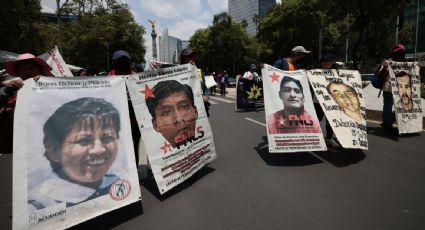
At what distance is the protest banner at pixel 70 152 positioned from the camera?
2936mm

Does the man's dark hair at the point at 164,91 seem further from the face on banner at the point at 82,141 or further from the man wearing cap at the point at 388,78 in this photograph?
the man wearing cap at the point at 388,78

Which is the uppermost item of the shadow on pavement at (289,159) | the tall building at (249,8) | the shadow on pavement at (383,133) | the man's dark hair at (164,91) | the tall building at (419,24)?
the tall building at (249,8)

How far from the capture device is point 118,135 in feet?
12.0

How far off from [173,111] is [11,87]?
1.81 meters

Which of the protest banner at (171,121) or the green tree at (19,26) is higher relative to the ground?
the green tree at (19,26)

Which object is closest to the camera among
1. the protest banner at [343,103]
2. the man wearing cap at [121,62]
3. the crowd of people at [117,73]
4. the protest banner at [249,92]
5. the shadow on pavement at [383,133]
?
the crowd of people at [117,73]

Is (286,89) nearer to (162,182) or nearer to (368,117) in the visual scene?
(162,182)

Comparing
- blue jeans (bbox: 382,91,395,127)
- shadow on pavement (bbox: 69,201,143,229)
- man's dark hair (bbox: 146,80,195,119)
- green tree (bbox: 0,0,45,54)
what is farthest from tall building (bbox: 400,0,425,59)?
shadow on pavement (bbox: 69,201,143,229)

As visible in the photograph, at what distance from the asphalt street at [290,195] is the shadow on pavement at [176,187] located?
0.04ft

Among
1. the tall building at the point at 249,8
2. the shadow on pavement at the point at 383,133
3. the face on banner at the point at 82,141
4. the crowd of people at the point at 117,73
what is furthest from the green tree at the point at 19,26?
the tall building at the point at 249,8

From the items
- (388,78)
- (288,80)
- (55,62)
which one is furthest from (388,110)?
(55,62)

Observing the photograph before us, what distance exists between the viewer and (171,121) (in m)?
4.39

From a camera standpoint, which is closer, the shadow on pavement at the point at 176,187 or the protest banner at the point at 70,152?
the protest banner at the point at 70,152

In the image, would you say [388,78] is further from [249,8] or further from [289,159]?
[249,8]
